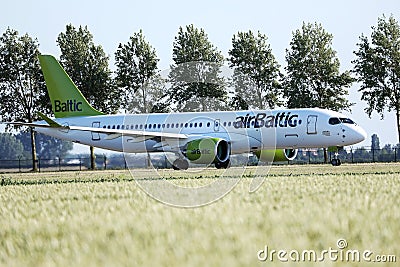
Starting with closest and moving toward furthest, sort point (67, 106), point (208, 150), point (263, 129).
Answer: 1. point (208, 150)
2. point (263, 129)
3. point (67, 106)

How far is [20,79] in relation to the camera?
214 ft

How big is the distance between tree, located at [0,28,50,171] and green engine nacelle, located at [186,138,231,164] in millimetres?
27957

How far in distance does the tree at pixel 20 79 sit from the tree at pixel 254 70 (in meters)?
15.0

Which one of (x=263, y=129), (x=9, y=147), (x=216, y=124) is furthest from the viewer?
(x=9, y=147)

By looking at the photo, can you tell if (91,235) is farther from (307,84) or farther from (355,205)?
(307,84)

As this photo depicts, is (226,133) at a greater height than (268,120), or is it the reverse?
(268,120)

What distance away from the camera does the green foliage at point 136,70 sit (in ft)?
212

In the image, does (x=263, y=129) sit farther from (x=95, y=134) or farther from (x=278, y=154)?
(x=95, y=134)

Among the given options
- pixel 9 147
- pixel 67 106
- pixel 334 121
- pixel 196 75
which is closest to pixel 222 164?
pixel 334 121

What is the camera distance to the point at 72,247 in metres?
8.26

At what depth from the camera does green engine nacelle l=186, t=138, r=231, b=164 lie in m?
37.6
